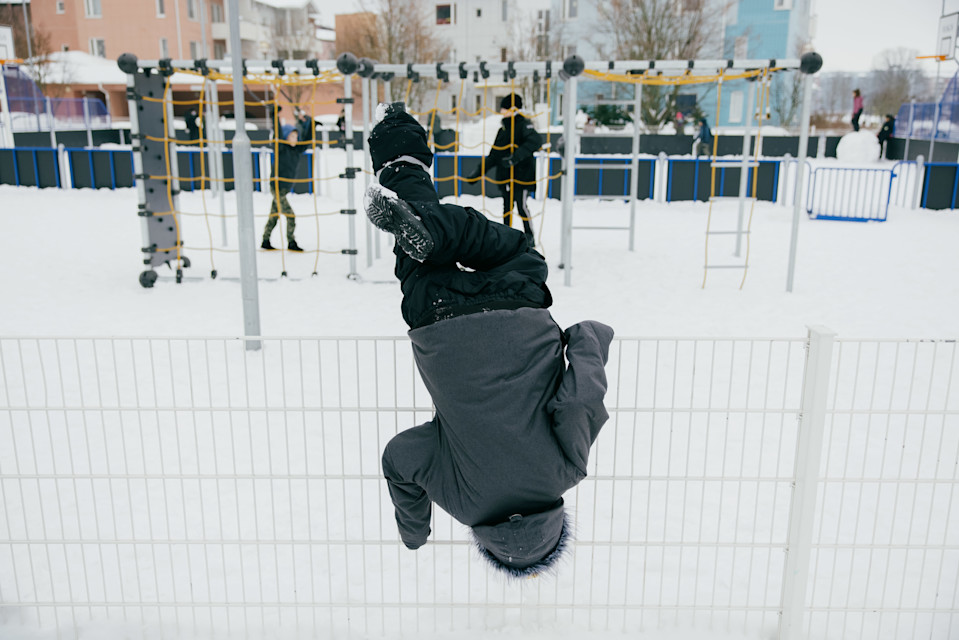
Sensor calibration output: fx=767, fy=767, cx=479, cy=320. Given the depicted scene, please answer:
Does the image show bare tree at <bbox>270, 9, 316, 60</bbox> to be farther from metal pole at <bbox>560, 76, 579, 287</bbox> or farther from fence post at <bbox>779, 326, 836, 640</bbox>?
fence post at <bbox>779, 326, 836, 640</bbox>

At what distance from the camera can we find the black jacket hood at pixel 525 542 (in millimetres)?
2061

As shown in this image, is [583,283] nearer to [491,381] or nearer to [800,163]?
[800,163]

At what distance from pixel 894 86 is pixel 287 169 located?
3638cm

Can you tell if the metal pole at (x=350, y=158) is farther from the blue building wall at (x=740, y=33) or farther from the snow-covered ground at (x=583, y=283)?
the blue building wall at (x=740, y=33)

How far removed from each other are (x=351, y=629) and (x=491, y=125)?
25309mm

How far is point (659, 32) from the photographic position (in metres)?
26.6

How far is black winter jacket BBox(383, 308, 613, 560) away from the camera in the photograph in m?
1.97

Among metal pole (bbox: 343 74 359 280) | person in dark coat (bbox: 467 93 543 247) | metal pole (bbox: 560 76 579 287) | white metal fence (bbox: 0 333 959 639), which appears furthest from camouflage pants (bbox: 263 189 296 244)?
white metal fence (bbox: 0 333 959 639)

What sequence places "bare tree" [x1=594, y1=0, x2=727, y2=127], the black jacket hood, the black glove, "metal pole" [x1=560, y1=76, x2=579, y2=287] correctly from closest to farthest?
the black jacket hood
"metal pole" [x1=560, y1=76, x2=579, y2=287]
the black glove
"bare tree" [x1=594, y1=0, x2=727, y2=127]

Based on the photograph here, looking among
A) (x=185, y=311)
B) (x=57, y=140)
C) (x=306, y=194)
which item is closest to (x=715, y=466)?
(x=185, y=311)

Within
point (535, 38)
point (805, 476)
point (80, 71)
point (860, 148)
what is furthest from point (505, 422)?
point (80, 71)

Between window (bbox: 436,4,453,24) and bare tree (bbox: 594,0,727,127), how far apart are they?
14.7 meters

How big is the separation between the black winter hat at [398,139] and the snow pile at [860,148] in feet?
78.8

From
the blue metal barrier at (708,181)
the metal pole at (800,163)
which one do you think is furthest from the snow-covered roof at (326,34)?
the metal pole at (800,163)
